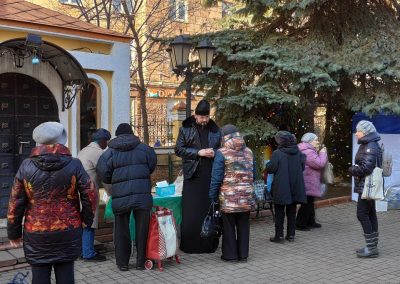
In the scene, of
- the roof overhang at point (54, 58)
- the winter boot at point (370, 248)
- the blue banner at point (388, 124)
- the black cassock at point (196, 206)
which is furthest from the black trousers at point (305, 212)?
the roof overhang at point (54, 58)

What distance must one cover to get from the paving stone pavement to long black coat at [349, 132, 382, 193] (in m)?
1.01

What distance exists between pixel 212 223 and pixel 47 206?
2713 millimetres

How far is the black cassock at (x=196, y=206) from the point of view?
21.7ft

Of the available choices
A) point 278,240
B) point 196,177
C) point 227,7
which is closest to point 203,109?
point 196,177

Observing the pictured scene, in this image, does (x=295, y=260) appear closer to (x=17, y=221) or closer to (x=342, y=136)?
(x=17, y=221)

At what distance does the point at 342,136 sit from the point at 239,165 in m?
8.13

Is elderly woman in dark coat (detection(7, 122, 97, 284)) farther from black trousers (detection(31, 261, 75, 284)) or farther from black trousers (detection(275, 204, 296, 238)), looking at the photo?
black trousers (detection(275, 204, 296, 238))

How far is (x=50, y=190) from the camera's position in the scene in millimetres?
3768

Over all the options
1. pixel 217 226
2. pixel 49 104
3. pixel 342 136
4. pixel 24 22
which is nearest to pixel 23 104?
pixel 49 104

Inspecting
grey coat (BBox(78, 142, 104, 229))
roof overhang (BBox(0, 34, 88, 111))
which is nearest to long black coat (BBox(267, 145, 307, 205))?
grey coat (BBox(78, 142, 104, 229))

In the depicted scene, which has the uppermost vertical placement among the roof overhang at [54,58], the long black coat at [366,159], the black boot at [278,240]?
the roof overhang at [54,58]

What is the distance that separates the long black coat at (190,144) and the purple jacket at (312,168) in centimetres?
201

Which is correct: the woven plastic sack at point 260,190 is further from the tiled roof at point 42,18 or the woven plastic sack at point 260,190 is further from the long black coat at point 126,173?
the tiled roof at point 42,18

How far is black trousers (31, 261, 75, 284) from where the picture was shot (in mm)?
3830
